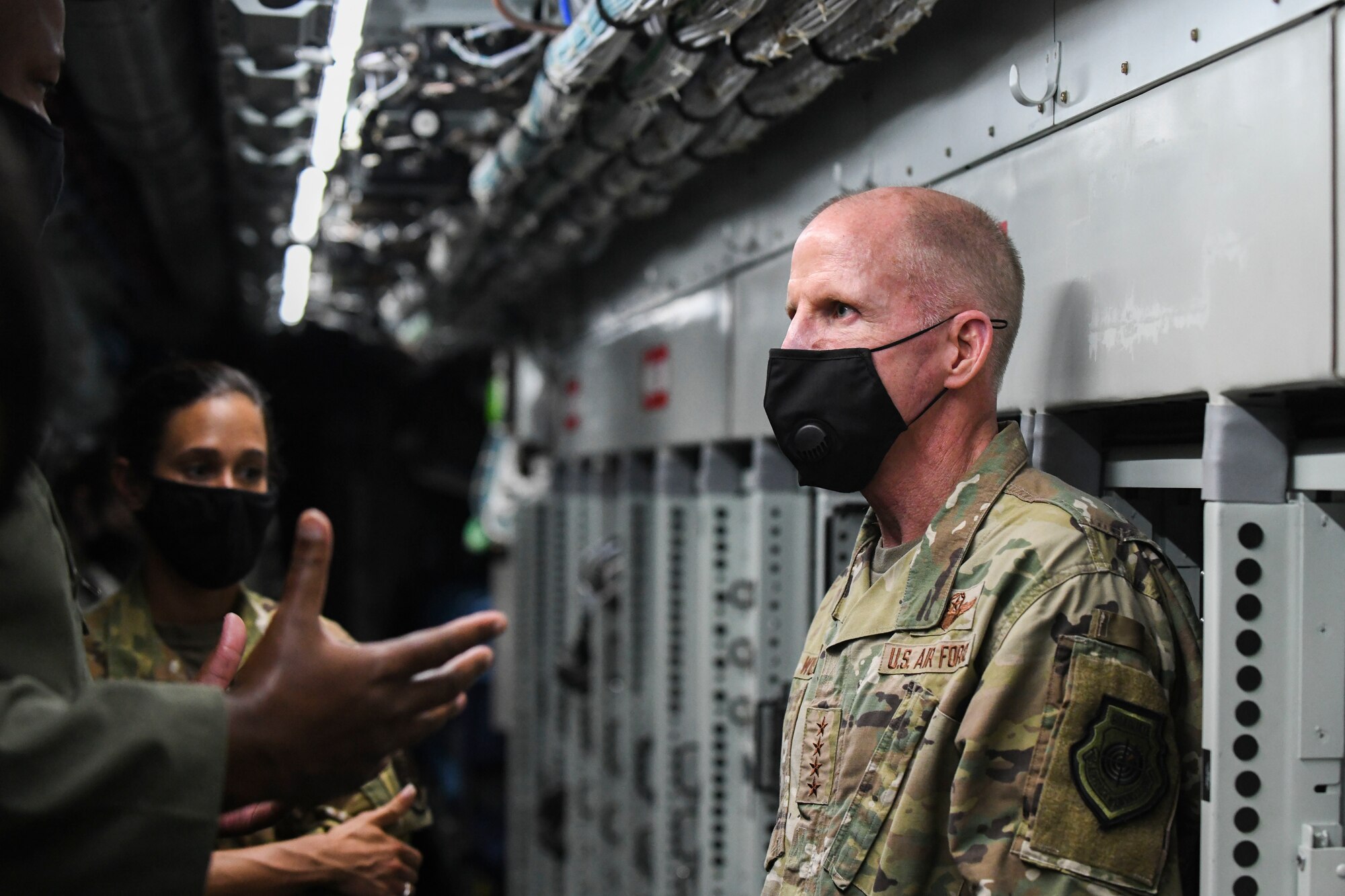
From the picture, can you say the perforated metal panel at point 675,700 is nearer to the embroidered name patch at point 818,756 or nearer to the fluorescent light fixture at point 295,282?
the embroidered name patch at point 818,756

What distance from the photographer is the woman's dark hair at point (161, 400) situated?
2385 mm

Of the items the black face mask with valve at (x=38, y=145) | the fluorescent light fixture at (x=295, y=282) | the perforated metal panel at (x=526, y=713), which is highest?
the fluorescent light fixture at (x=295, y=282)

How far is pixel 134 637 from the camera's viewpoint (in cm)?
230

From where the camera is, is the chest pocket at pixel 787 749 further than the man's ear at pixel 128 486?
No

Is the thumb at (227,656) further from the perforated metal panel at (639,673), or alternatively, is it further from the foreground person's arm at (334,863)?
the perforated metal panel at (639,673)

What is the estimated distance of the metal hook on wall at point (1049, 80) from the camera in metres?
1.90

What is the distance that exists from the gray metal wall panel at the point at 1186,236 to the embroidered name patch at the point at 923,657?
0.48m

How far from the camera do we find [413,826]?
2428 millimetres

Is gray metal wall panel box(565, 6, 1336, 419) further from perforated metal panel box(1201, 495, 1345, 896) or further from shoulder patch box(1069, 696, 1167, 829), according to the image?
shoulder patch box(1069, 696, 1167, 829)

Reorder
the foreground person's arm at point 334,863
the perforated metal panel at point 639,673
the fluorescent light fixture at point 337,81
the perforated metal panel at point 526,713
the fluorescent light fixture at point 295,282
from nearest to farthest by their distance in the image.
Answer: the foreground person's arm at point 334,863, the fluorescent light fixture at point 337,81, the perforated metal panel at point 639,673, the fluorescent light fixture at point 295,282, the perforated metal panel at point 526,713

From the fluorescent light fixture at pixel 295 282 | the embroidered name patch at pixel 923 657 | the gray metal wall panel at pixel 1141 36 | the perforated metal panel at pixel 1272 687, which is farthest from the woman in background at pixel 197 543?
the fluorescent light fixture at pixel 295 282

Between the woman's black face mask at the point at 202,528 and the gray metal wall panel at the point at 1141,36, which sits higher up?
the gray metal wall panel at the point at 1141,36

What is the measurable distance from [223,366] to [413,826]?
1.06 m

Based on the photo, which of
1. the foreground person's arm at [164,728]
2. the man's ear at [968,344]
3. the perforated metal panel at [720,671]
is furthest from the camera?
the perforated metal panel at [720,671]
